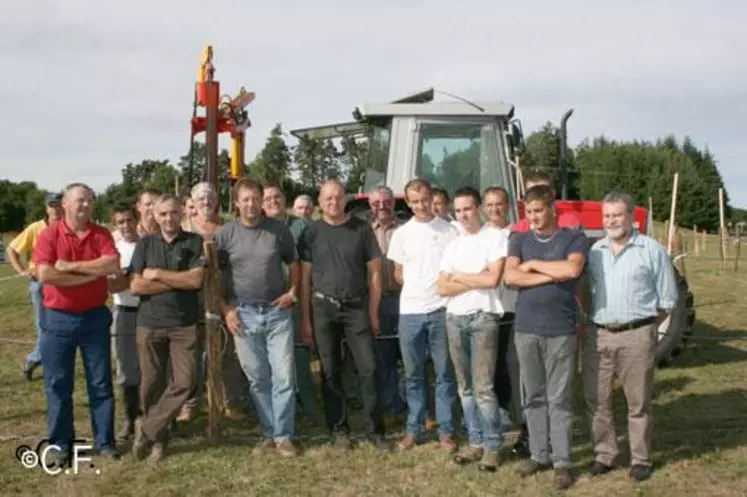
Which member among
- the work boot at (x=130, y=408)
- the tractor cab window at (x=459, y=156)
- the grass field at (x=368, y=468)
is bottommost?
the grass field at (x=368, y=468)

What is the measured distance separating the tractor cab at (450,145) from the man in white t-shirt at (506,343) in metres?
2.01

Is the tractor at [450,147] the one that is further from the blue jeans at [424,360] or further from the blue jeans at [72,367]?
the blue jeans at [72,367]

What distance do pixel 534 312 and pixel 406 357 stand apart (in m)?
1.03

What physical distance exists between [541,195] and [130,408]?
11.0 ft

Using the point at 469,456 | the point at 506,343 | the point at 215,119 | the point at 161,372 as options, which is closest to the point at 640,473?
the point at 469,456

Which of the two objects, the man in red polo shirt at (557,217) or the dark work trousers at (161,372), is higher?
the man in red polo shirt at (557,217)

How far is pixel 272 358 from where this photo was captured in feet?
17.0

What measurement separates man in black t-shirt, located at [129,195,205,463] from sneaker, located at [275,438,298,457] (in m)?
0.71

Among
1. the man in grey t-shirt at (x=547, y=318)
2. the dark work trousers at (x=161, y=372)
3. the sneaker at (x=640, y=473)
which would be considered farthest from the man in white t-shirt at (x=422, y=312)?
the dark work trousers at (x=161, y=372)

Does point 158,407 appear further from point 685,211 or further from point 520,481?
point 685,211

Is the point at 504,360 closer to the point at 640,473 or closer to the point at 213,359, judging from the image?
the point at 640,473

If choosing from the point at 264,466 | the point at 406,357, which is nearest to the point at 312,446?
the point at 264,466

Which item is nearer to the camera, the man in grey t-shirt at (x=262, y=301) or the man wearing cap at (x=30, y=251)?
the man in grey t-shirt at (x=262, y=301)

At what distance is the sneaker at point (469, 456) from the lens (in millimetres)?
4879
